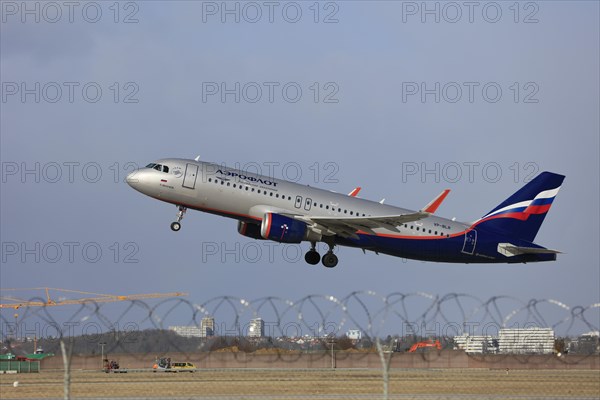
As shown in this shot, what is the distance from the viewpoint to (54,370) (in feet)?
173

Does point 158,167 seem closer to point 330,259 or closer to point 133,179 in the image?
point 133,179

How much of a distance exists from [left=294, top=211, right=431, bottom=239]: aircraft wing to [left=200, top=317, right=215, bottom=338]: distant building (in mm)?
15988

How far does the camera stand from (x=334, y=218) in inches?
2393

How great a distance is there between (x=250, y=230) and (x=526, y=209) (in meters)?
19.6

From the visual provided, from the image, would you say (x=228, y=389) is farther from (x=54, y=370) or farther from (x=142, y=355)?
(x=54, y=370)

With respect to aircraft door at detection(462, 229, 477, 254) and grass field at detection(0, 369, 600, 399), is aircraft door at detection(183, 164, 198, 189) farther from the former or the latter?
aircraft door at detection(462, 229, 477, 254)

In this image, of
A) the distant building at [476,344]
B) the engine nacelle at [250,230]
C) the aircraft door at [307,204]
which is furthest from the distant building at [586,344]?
the engine nacelle at [250,230]

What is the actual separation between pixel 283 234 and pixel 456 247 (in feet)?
41.6

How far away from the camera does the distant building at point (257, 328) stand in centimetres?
4504

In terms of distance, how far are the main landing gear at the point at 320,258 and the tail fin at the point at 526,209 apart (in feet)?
32.6

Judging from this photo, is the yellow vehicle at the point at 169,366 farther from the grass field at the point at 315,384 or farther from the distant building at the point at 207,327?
the distant building at the point at 207,327

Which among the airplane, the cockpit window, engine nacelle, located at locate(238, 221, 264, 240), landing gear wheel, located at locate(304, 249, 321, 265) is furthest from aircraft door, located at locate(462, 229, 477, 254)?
the cockpit window

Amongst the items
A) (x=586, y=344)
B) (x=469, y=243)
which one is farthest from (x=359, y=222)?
(x=586, y=344)

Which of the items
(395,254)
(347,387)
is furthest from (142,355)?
(395,254)
